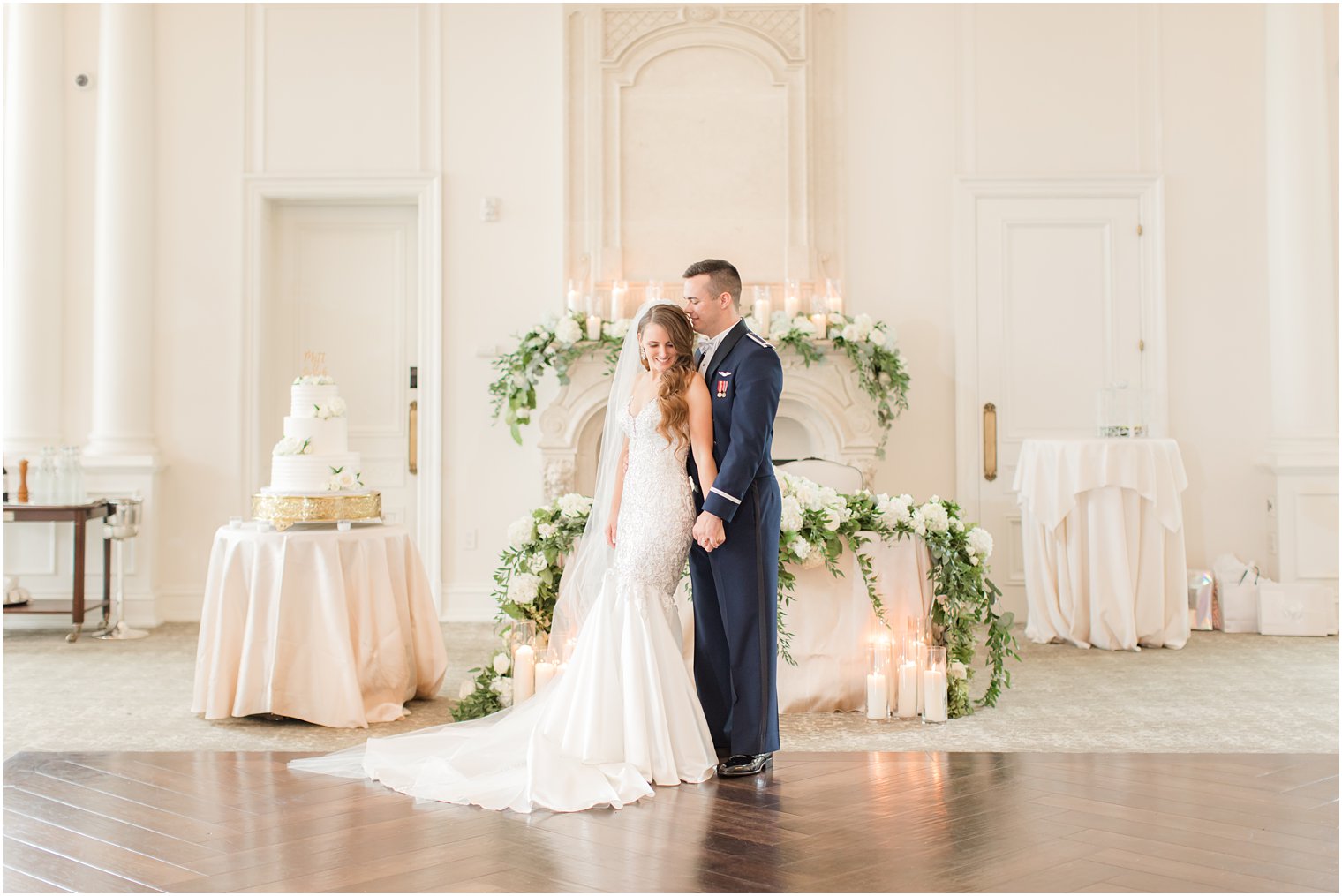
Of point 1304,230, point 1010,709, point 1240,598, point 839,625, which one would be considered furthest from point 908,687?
point 1304,230

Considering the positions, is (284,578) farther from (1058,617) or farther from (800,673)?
(1058,617)

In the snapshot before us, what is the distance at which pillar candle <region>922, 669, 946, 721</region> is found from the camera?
4.51 metres

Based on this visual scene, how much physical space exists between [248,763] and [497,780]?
3.43ft

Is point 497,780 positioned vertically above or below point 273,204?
below

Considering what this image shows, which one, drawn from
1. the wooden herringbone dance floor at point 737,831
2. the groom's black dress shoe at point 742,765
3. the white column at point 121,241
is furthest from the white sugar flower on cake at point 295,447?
the white column at point 121,241

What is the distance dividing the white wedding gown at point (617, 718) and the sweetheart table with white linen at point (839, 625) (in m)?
0.98

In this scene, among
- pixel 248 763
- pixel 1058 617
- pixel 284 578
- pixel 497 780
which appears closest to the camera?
pixel 497 780

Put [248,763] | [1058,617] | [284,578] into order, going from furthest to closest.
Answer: [1058,617] → [284,578] → [248,763]

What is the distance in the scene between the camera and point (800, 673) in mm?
4699

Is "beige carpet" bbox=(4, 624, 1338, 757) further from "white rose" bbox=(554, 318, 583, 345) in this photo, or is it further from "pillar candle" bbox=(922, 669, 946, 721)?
"white rose" bbox=(554, 318, 583, 345)

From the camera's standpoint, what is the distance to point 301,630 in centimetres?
462

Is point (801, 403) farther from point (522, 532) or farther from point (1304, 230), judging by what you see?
point (1304, 230)

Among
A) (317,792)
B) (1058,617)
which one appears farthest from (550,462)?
(317,792)

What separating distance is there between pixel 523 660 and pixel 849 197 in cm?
410
